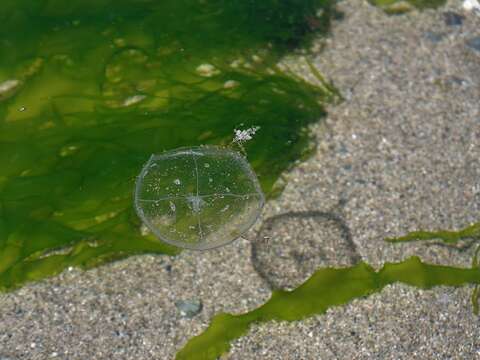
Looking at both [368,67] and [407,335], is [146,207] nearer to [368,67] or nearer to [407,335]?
[407,335]

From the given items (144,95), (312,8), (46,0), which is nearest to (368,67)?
(312,8)

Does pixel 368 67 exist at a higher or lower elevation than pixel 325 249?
higher

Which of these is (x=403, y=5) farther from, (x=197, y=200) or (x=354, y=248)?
(x=197, y=200)

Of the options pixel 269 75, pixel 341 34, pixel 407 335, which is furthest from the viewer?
pixel 341 34

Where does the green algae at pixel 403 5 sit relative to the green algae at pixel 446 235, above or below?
above

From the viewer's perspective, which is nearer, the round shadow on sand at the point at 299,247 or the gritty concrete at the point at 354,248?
the gritty concrete at the point at 354,248

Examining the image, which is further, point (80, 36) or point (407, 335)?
point (80, 36)

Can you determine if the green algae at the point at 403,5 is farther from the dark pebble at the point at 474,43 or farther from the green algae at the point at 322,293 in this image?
the green algae at the point at 322,293

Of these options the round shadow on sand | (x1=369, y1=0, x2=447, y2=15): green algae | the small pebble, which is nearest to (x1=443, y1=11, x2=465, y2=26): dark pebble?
(x1=369, y1=0, x2=447, y2=15): green algae

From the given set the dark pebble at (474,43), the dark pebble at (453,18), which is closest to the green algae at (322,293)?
the dark pebble at (474,43)
